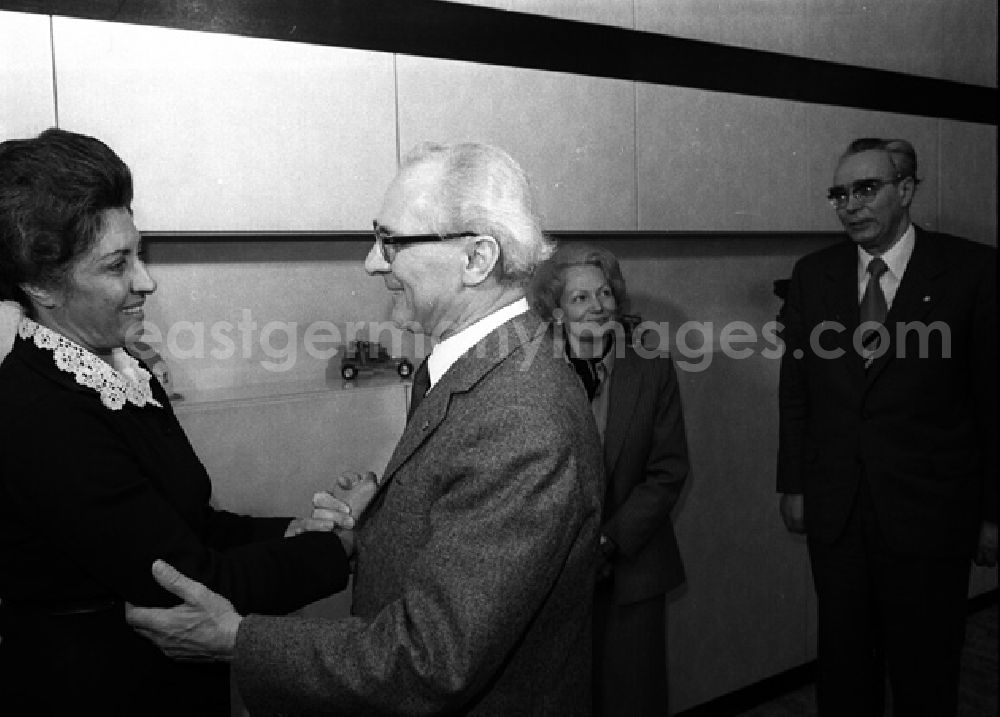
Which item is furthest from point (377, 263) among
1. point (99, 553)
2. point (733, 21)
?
point (733, 21)

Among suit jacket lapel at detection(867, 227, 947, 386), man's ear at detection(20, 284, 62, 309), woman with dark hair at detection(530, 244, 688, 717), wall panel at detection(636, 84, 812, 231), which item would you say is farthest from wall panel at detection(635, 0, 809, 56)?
man's ear at detection(20, 284, 62, 309)

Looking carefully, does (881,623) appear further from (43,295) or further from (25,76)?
(25,76)

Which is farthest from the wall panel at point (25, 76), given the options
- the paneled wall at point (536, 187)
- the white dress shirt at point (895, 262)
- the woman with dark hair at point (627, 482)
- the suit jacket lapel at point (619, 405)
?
the white dress shirt at point (895, 262)

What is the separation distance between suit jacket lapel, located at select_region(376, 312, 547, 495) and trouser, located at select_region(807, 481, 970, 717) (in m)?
1.55

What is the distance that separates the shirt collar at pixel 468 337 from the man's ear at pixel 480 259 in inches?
2.3

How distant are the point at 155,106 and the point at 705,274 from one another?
235 cm

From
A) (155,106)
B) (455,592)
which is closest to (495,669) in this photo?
(455,592)

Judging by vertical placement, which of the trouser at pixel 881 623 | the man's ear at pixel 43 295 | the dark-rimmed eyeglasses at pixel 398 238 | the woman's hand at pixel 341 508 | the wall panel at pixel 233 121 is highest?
the wall panel at pixel 233 121

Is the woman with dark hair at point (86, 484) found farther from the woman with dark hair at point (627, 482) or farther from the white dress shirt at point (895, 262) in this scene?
the white dress shirt at point (895, 262)

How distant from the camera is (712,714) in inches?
125

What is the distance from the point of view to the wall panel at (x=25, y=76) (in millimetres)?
1866

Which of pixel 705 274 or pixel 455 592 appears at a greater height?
pixel 705 274

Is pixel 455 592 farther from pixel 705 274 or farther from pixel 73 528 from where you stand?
pixel 705 274

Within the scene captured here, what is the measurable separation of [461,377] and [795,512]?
1.75 metres
